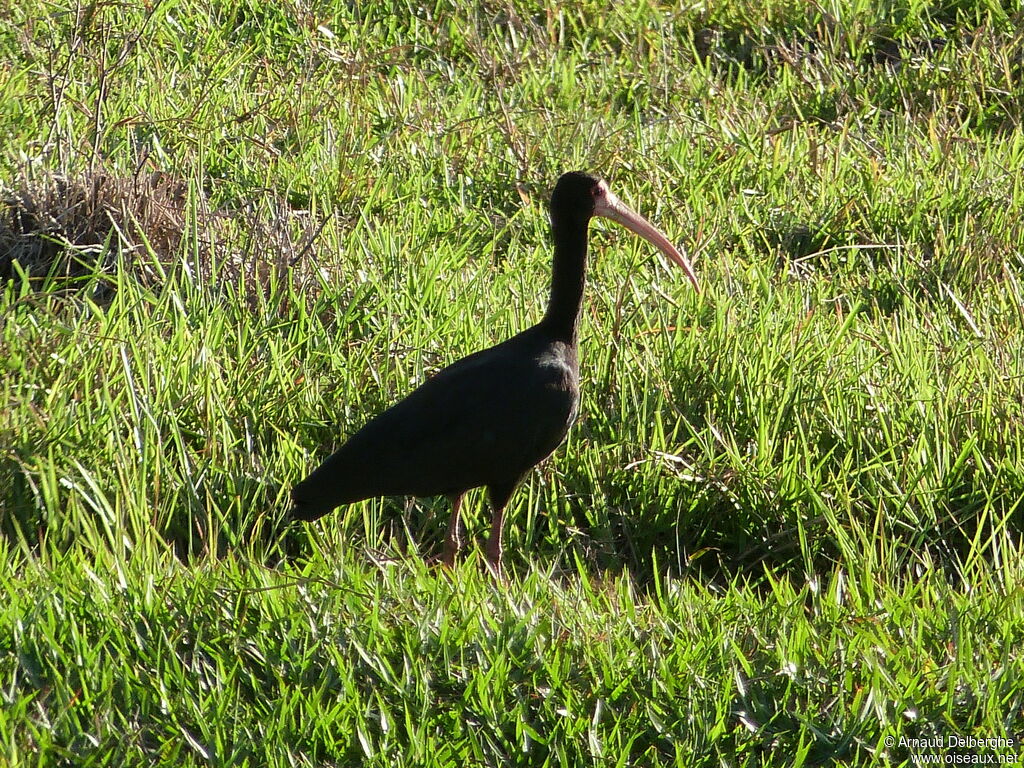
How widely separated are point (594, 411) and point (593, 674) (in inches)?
49.9

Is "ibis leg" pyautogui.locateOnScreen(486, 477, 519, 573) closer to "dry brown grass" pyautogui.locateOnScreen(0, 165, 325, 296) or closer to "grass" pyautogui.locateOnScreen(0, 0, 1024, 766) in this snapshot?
"grass" pyautogui.locateOnScreen(0, 0, 1024, 766)

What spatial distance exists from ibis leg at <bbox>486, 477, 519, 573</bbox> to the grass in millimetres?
157

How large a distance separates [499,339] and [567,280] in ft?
2.19

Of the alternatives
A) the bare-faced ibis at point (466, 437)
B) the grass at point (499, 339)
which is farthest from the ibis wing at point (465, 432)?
the grass at point (499, 339)

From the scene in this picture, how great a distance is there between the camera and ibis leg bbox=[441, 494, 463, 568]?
11.8 ft

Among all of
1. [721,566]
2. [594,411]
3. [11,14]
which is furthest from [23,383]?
[11,14]

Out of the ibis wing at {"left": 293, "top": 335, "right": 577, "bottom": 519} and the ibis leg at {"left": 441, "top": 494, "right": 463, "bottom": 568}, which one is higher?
the ibis wing at {"left": 293, "top": 335, "right": 577, "bottom": 519}

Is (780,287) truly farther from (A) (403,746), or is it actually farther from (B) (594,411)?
(A) (403,746)

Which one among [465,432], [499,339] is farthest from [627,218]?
[465,432]

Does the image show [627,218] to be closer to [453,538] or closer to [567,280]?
[567,280]

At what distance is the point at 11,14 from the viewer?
6.18 metres

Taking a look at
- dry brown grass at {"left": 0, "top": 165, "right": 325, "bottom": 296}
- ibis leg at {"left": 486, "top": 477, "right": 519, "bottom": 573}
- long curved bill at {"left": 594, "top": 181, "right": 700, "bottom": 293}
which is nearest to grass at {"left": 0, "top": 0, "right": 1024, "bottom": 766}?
dry brown grass at {"left": 0, "top": 165, "right": 325, "bottom": 296}

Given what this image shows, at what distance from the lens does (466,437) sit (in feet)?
11.4

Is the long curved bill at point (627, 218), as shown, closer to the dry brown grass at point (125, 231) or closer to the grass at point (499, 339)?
the grass at point (499, 339)
